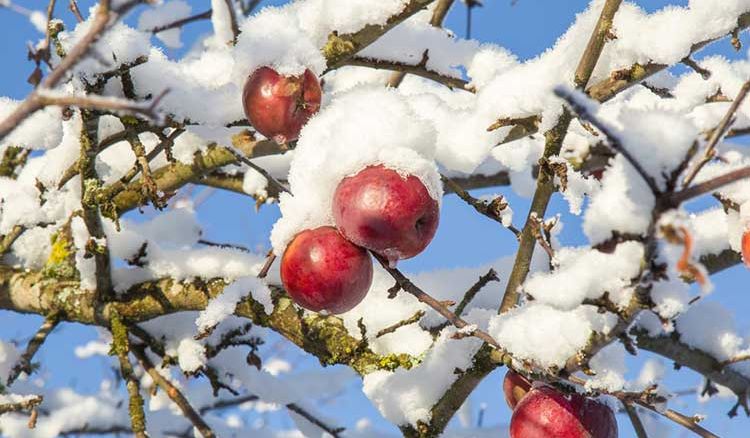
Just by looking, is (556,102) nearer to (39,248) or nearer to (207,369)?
(207,369)

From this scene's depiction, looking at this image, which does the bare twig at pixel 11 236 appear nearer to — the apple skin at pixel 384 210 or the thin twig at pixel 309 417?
the thin twig at pixel 309 417

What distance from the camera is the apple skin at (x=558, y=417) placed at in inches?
59.2

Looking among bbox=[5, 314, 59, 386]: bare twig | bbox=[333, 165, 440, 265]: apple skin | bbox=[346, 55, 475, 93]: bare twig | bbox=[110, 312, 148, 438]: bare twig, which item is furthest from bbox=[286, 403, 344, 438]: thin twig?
bbox=[333, 165, 440, 265]: apple skin

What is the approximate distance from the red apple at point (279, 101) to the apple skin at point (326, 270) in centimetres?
31

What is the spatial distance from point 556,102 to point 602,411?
2.09 ft

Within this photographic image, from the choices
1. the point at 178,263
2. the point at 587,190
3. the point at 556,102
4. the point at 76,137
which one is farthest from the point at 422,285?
the point at 76,137

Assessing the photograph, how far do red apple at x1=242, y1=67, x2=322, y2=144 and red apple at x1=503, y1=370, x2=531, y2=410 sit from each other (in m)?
0.76

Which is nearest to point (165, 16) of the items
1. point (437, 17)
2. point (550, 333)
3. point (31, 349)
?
point (437, 17)

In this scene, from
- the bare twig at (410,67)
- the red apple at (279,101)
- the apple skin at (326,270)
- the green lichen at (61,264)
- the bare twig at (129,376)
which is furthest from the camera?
the green lichen at (61,264)

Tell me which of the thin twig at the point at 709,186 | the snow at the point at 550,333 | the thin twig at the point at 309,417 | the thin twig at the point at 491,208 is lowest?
the thin twig at the point at 709,186

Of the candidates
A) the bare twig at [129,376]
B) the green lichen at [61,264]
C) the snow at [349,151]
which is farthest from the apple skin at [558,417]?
the green lichen at [61,264]

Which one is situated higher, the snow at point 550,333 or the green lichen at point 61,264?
the green lichen at point 61,264

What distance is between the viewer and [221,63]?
6.72 feet

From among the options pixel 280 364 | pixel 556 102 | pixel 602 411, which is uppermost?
pixel 280 364
